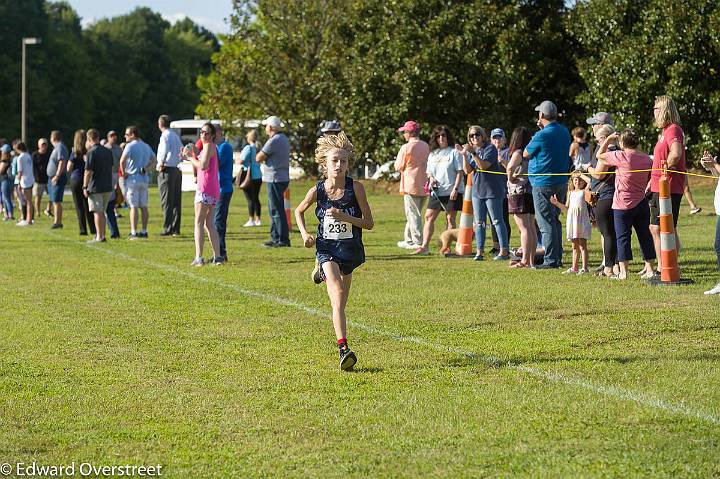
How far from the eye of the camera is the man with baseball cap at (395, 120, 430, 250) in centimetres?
1850

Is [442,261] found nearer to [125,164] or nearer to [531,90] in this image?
[125,164]

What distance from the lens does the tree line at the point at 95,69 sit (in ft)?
274

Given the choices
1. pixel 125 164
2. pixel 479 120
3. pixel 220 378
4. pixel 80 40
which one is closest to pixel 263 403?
pixel 220 378

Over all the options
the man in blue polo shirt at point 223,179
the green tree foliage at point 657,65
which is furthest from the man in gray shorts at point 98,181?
the green tree foliage at point 657,65

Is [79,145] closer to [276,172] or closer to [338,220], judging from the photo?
[276,172]

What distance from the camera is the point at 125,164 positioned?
72.0 ft

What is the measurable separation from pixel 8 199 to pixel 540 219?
58.8 ft

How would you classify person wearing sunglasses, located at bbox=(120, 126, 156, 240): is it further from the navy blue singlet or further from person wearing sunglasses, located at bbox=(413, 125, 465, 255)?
the navy blue singlet

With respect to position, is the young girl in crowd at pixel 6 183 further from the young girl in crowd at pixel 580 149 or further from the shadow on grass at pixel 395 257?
the young girl in crowd at pixel 580 149

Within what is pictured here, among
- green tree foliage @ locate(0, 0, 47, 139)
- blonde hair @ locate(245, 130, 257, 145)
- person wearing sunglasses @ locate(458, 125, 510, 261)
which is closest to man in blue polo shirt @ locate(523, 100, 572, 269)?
person wearing sunglasses @ locate(458, 125, 510, 261)

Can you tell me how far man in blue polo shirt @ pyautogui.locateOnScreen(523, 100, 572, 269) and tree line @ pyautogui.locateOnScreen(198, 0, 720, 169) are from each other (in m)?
20.3

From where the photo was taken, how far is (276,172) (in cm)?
1938

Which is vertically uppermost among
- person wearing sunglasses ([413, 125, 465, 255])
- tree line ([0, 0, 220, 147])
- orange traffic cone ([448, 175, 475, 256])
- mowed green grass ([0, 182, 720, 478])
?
tree line ([0, 0, 220, 147])

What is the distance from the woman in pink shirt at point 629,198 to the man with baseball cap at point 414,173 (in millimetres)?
4860
